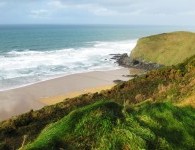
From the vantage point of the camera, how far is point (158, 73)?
111 ft

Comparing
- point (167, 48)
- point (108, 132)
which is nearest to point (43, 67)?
point (167, 48)

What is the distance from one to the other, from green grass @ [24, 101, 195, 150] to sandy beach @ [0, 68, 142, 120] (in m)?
30.8

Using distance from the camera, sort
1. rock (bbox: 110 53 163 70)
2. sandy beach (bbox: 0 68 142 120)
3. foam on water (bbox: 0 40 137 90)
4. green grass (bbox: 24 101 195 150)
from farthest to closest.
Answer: rock (bbox: 110 53 163 70) → foam on water (bbox: 0 40 137 90) → sandy beach (bbox: 0 68 142 120) → green grass (bbox: 24 101 195 150)

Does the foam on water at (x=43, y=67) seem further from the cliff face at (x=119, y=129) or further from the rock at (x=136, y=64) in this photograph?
the cliff face at (x=119, y=129)

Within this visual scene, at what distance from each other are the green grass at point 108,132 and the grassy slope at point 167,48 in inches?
2588

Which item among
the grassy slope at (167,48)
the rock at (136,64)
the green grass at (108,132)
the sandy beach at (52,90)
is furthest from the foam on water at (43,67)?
the green grass at (108,132)

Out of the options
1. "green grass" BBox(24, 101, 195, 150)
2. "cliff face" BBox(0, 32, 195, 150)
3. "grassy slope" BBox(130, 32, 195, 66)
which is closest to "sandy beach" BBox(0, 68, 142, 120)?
"grassy slope" BBox(130, 32, 195, 66)

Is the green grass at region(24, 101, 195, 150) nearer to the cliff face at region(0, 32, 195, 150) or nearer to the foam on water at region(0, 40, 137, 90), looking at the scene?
the cliff face at region(0, 32, 195, 150)

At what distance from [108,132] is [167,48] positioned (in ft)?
253

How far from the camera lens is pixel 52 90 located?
50.2 metres

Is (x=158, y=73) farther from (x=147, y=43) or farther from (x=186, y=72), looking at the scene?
(x=147, y=43)

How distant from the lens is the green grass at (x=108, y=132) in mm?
7824

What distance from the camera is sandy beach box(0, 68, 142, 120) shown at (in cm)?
4250

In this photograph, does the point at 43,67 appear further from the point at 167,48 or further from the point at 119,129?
the point at 119,129
